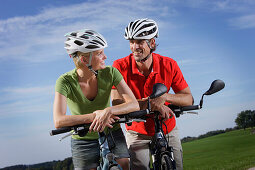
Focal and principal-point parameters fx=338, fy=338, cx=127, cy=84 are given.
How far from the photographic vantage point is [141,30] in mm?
5078

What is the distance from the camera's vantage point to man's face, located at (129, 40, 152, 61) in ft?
16.3

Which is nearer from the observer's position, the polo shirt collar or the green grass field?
the polo shirt collar

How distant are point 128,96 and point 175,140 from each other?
4.90 ft

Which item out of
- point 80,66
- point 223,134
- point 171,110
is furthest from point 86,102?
point 223,134

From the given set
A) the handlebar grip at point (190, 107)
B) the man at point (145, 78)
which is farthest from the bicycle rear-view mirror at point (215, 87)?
the man at point (145, 78)

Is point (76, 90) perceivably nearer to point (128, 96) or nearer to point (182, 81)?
point (128, 96)

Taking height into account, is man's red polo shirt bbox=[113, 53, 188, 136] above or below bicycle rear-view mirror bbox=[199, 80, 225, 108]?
above

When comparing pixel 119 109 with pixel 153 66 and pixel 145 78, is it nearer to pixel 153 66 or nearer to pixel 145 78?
pixel 145 78

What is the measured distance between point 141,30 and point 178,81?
0.96m

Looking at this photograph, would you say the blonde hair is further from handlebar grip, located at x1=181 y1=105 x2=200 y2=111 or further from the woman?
handlebar grip, located at x1=181 y1=105 x2=200 y2=111

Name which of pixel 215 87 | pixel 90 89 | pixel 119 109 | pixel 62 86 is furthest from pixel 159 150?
pixel 62 86

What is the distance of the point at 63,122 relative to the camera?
3.72m

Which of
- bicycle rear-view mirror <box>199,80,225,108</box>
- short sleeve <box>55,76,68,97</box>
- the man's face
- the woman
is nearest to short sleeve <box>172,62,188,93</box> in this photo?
the man's face

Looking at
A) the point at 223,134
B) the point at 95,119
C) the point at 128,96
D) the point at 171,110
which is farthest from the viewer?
the point at 223,134
